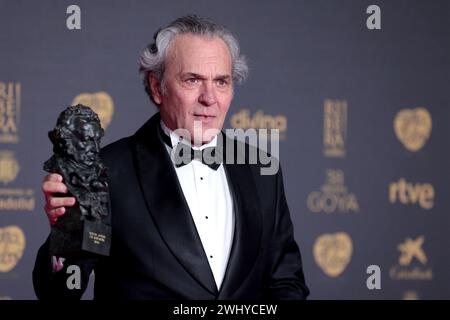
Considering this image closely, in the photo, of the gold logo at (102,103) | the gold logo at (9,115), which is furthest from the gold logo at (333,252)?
the gold logo at (9,115)

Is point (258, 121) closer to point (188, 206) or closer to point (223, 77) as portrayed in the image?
point (223, 77)

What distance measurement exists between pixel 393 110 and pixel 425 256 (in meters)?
0.81

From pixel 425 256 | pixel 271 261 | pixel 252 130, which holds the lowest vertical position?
pixel 425 256

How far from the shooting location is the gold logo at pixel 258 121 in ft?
14.1

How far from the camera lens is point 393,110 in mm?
4590

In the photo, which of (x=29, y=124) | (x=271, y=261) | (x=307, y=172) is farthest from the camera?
(x=307, y=172)

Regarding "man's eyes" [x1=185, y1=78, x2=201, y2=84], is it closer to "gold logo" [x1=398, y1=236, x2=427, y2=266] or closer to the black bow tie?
the black bow tie

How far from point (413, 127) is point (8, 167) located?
2.14 metres

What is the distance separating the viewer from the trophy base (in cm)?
202

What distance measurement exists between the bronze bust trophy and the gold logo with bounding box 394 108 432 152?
2783mm

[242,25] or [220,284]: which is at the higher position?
[242,25]
